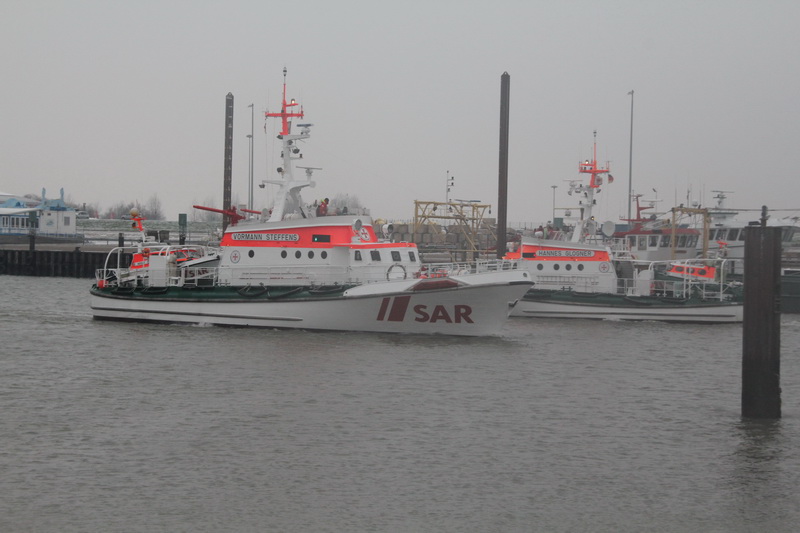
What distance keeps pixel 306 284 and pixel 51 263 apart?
124ft

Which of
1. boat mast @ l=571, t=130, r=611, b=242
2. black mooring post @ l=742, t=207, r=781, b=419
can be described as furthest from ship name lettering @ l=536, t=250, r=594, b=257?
black mooring post @ l=742, t=207, r=781, b=419

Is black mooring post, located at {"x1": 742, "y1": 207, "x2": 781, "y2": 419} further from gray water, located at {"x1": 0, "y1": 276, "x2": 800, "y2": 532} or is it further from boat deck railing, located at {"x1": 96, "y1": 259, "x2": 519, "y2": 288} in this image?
boat deck railing, located at {"x1": 96, "y1": 259, "x2": 519, "y2": 288}

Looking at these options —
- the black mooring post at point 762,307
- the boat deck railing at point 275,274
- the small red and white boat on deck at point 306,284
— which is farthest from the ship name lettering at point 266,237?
the black mooring post at point 762,307

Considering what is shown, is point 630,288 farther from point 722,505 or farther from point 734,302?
point 722,505

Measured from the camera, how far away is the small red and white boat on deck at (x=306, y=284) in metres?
28.5

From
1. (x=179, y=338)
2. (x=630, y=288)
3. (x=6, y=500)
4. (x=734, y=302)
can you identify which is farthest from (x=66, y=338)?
(x=734, y=302)

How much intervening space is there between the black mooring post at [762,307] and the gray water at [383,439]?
3.59 feet

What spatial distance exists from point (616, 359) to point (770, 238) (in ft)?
35.7

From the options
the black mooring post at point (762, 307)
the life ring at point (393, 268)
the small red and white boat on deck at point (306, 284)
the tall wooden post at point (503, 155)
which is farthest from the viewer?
the tall wooden post at point (503, 155)

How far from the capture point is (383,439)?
660 inches

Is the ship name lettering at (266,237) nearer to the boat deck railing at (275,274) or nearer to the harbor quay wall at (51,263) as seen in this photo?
the boat deck railing at (275,274)

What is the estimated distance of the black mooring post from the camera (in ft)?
53.6

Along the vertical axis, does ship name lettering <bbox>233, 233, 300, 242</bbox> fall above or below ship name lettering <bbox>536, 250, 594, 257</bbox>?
above

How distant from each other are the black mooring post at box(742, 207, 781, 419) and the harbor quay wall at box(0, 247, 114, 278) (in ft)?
166
